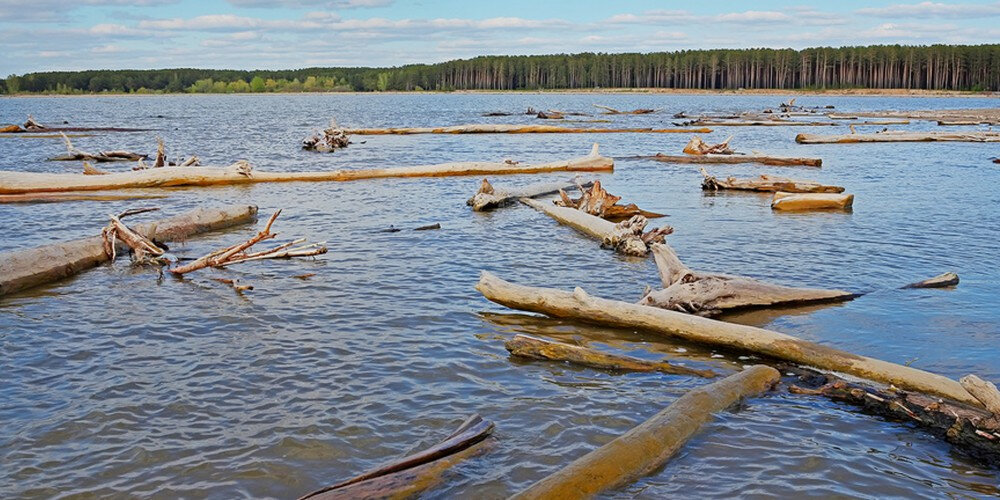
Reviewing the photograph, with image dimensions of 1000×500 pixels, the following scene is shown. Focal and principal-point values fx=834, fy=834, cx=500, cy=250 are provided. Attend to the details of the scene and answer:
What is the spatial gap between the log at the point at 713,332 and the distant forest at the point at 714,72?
139802mm

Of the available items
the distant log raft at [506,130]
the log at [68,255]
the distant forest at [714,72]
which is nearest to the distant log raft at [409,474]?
the log at [68,255]

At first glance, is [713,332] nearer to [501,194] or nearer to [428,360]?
[428,360]

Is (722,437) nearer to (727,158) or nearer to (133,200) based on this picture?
(133,200)

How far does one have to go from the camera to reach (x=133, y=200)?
19031 mm

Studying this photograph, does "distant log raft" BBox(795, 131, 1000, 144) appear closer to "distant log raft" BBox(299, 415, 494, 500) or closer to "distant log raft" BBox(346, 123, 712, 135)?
"distant log raft" BBox(346, 123, 712, 135)

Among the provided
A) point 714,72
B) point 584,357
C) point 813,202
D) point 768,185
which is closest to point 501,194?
point 813,202

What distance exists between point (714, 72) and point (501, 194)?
146 metres

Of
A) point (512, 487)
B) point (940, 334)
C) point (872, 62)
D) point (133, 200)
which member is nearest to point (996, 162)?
point (940, 334)

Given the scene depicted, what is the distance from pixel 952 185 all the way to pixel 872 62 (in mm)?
129624

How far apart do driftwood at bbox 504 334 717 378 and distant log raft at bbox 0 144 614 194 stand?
15.0m

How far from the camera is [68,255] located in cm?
1148

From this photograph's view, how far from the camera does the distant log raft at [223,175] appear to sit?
19.2 meters

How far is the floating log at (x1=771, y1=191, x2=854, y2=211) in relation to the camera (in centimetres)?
1773

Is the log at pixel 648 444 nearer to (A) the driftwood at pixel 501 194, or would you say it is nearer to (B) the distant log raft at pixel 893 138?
(A) the driftwood at pixel 501 194
